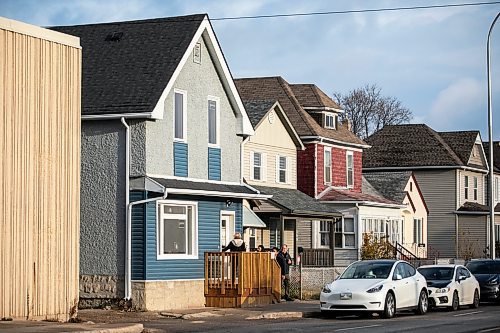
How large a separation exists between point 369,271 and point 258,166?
1689cm

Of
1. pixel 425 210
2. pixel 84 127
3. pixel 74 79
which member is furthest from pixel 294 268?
pixel 425 210

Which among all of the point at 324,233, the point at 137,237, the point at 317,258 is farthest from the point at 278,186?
the point at 137,237

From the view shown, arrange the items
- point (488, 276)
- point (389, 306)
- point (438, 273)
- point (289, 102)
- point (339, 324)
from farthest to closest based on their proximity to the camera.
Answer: point (289, 102)
point (488, 276)
point (438, 273)
point (389, 306)
point (339, 324)

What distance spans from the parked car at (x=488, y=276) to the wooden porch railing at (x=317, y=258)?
9165 mm

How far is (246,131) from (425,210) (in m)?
30.2

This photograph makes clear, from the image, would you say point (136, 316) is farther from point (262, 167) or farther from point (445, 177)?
point (445, 177)

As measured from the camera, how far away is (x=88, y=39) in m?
33.0

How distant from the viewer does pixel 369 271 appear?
94.6ft

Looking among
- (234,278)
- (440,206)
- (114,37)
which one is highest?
(114,37)

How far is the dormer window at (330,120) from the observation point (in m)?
53.2

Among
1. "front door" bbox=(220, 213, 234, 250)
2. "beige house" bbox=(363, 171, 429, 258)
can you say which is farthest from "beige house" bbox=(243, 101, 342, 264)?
"beige house" bbox=(363, 171, 429, 258)

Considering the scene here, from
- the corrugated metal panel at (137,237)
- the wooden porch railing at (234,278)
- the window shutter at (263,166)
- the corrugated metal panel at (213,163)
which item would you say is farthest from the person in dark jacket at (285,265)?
the window shutter at (263,166)

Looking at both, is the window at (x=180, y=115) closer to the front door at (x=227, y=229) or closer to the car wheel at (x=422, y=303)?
the front door at (x=227, y=229)

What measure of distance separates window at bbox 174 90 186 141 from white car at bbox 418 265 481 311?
28.4 ft
